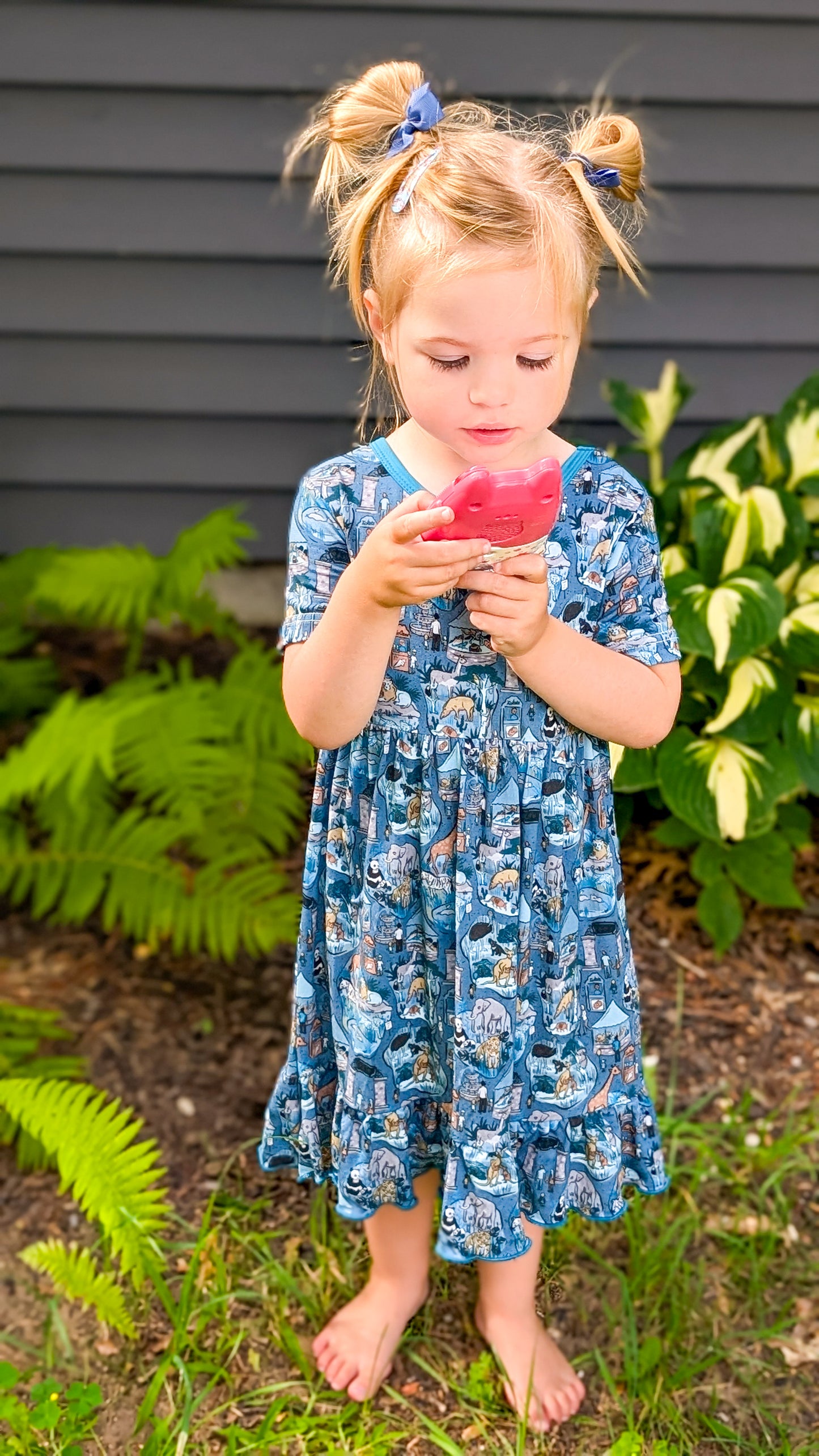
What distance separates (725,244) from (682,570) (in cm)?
99

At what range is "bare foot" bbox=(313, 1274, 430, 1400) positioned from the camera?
1.80 metres

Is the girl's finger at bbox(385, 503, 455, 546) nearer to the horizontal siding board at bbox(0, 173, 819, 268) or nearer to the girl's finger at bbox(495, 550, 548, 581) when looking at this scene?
the girl's finger at bbox(495, 550, 548, 581)

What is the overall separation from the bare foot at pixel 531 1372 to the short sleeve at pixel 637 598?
3.34ft

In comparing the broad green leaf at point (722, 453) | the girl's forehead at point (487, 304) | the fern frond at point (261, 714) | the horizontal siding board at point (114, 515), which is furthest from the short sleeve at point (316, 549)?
the horizontal siding board at point (114, 515)

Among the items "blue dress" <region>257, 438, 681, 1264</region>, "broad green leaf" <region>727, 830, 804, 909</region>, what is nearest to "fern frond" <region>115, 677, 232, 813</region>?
"blue dress" <region>257, 438, 681, 1264</region>

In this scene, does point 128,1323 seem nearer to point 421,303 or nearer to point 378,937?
point 378,937

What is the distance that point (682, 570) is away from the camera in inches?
97.0

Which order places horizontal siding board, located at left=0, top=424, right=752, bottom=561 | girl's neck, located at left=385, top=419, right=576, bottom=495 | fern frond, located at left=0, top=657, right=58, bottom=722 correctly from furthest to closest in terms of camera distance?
horizontal siding board, located at left=0, top=424, right=752, bottom=561 < fern frond, located at left=0, top=657, right=58, bottom=722 < girl's neck, located at left=385, top=419, right=576, bottom=495

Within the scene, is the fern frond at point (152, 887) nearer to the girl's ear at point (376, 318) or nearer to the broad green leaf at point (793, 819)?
the broad green leaf at point (793, 819)

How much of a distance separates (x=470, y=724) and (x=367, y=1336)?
3.41 ft

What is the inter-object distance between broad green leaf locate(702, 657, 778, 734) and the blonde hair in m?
1.23

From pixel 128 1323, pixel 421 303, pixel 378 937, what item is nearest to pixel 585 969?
pixel 378 937

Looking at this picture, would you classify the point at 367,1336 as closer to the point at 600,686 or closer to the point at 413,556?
the point at 600,686

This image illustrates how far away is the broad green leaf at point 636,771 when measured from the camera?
2.40 metres
